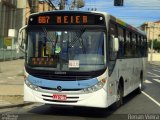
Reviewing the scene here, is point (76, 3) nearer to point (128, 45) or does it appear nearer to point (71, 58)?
point (128, 45)

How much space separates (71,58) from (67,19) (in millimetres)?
1115

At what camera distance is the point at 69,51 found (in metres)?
12.6

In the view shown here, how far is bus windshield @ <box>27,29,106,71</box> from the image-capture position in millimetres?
12391

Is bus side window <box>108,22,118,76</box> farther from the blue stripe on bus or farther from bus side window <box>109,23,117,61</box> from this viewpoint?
the blue stripe on bus

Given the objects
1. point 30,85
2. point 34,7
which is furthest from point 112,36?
point 34,7

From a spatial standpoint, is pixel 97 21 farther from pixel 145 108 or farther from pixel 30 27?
pixel 145 108

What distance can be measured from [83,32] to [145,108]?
4.00m

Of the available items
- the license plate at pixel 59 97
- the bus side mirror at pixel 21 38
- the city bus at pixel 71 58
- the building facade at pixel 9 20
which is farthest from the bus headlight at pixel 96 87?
the building facade at pixel 9 20

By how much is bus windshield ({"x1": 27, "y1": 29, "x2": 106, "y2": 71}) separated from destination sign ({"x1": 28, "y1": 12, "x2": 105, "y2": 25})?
0.25 m

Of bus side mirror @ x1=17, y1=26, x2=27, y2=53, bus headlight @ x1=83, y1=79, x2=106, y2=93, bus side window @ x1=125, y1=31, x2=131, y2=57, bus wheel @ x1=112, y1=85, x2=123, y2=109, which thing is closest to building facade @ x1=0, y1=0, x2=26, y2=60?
bus side window @ x1=125, y1=31, x2=131, y2=57

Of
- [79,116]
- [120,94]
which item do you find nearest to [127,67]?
[120,94]

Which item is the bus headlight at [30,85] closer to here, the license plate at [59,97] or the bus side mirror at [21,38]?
the license plate at [59,97]

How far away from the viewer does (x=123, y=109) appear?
14867mm

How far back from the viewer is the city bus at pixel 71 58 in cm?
1232
